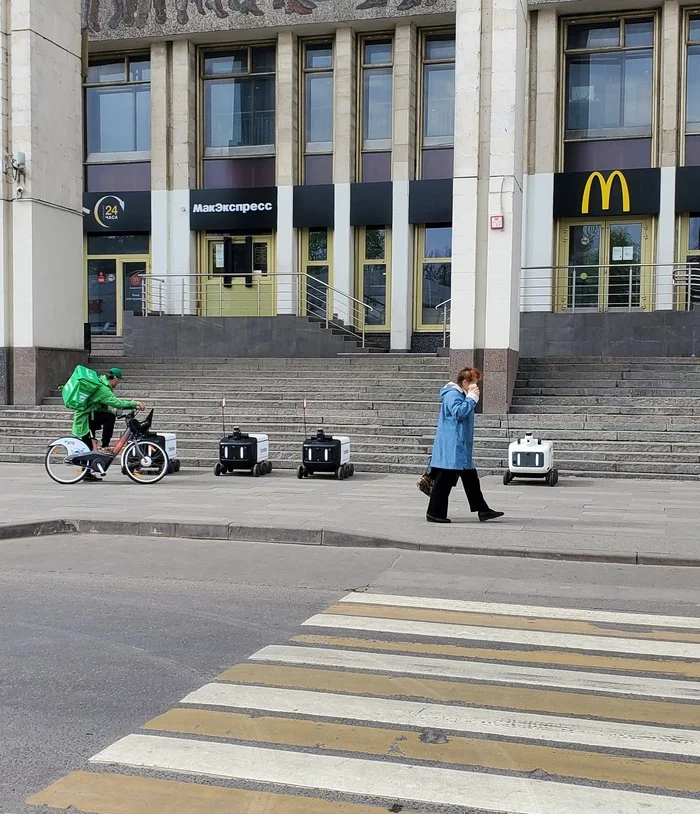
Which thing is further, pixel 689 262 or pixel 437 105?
pixel 437 105

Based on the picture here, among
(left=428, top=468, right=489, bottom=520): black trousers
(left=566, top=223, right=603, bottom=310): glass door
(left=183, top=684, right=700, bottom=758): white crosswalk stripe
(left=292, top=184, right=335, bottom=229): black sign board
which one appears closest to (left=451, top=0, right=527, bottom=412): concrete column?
(left=428, top=468, right=489, bottom=520): black trousers

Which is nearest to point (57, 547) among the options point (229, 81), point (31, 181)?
point (31, 181)

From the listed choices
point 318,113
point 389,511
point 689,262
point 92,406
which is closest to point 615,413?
point 389,511

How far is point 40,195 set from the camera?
20.2m

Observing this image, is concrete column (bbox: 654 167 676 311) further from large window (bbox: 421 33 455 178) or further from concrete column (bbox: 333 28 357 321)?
concrete column (bbox: 333 28 357 321)

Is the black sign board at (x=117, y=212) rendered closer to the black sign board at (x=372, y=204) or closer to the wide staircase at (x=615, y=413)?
the black sign board at (x=372, y=204)

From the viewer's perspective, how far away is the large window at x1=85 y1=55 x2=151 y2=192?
1182 inches

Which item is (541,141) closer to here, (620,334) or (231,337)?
(620,334)

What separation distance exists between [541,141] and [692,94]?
4319 millimetres

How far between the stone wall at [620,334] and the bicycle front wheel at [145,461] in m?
12.2

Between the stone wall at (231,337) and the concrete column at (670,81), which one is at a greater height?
the concrete column at (670,81)

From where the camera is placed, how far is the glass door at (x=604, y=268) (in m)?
26.0

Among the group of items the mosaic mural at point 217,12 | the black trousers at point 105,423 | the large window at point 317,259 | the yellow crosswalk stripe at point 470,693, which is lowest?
the yellow crosswalk stripe at point 470,693

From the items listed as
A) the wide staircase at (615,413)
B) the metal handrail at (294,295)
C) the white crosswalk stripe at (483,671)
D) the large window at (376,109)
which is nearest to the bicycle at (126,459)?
the wide staircase at (615,413)
